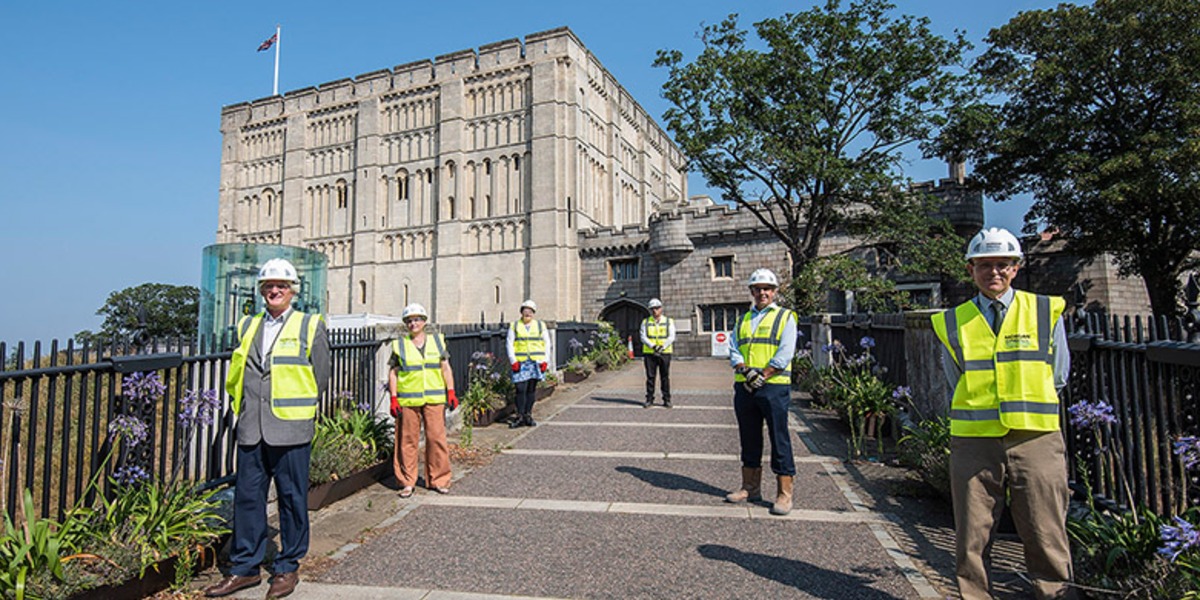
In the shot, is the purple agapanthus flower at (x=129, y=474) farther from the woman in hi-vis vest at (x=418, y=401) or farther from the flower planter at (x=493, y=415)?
the flower planter at (x=493, y=415)

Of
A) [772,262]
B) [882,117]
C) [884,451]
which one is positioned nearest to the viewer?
[884,451]

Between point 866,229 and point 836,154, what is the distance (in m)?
2.87

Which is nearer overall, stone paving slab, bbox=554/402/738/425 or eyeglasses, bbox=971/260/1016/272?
eyeglasses, bbox=971/260/1016/272

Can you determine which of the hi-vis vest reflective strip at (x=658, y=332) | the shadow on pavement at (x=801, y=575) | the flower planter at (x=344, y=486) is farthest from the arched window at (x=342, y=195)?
the shadow on pavement at (x=801, y=575)

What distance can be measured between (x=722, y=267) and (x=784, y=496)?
2506 centimetres

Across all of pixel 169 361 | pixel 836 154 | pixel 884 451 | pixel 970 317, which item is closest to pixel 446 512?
pixel 169 361

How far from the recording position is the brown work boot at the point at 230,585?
11.4 feet

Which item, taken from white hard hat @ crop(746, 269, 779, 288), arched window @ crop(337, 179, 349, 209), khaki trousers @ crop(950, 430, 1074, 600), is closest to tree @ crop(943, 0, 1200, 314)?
white hard hat @ crop(746, 269, 779, 288)

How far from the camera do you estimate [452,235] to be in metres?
39.3

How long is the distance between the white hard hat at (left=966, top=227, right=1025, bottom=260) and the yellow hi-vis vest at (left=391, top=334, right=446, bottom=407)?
4.33 m

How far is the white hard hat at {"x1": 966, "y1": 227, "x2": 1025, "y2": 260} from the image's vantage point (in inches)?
119

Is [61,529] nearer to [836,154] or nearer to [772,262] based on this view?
[836,154]

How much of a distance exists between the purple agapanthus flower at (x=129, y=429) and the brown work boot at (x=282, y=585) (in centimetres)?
114

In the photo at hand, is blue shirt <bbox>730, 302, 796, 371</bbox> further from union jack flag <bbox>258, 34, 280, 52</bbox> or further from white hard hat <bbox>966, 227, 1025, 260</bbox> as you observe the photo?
union jack flag <bbox>258, 34, 280, 52</bbox>
